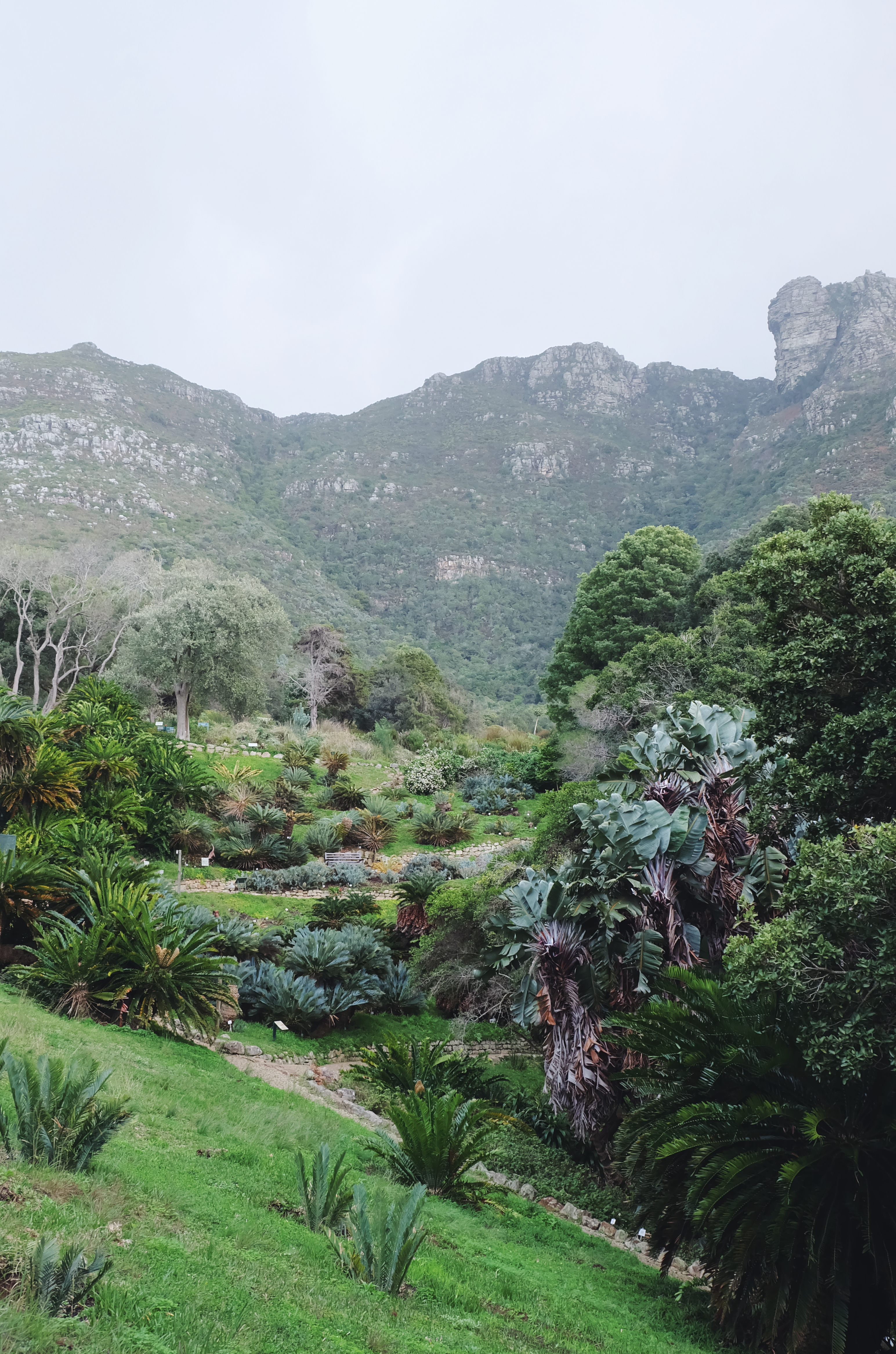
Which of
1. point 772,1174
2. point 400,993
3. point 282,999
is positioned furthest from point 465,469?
point 772,1174

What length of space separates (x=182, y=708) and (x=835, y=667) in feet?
82.8

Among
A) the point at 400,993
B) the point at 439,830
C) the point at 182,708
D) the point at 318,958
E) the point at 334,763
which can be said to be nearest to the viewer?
the point at 318,958

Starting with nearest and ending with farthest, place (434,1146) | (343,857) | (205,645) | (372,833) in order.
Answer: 1. (434,1146)
2. (343,857)
3. (372,833)
4. (205,645)

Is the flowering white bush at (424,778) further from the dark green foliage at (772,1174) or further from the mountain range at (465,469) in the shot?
the mountain range at (465,469)

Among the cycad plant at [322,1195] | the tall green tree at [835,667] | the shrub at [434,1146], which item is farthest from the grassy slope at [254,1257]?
the tall green tree at [835,667]

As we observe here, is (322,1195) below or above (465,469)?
below

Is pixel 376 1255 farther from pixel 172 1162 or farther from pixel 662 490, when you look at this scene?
pixel 662 490

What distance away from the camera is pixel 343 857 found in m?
20.8

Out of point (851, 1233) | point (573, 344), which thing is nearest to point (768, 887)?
point (851, 1233)

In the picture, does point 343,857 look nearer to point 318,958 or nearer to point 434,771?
point 434,771

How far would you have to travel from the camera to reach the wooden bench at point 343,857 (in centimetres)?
2052

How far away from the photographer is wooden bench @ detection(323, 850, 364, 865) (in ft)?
67.3

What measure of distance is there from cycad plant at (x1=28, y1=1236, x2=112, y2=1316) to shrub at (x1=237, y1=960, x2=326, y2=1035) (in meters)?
9.06

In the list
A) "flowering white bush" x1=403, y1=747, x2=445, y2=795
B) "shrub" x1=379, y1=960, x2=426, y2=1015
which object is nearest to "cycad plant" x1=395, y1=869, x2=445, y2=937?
"shrub" x1=379, y1=960, x2=426, y2=1015
